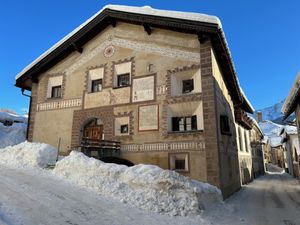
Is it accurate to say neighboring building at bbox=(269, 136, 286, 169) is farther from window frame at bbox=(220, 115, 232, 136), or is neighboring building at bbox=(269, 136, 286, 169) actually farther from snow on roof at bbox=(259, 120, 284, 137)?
window frame at bbox=(220, 115, 232, 136)

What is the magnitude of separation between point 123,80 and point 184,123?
16.3 feet

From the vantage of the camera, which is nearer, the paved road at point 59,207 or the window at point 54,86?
the paved road at point 59,207

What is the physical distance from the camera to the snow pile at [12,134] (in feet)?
82.5

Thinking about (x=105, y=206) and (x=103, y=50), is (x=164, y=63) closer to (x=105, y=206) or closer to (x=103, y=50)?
(x=103, y=50)

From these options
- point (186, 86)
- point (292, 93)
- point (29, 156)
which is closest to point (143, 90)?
point (186, 86)

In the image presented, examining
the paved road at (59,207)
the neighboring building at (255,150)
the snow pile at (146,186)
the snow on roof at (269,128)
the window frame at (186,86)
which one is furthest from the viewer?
the snow on roof at (269,128)

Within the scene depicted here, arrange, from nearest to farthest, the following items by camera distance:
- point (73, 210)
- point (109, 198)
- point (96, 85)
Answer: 1. point (73, 210)
2. point (109, 198)
3. point (96, 85)

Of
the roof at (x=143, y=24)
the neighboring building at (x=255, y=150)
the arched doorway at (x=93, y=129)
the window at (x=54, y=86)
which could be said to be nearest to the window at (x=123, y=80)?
the arched doorway at (x=93, y=129)

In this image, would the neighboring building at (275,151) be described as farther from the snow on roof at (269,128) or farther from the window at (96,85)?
the window at (96,85)

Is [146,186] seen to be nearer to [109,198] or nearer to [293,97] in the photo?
[109,198]

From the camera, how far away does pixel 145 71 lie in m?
14.4

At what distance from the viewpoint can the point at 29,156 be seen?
11938 mm

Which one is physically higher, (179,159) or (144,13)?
(144,13)

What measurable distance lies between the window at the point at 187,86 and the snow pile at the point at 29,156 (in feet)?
25.1
